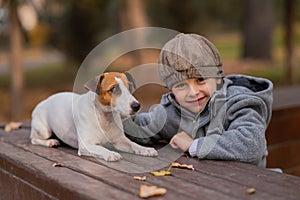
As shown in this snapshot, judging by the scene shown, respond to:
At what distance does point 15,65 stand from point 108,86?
22.1ft

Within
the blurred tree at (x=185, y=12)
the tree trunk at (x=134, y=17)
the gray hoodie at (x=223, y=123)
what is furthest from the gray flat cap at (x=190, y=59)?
the blurred tree at (x=185, y=12)

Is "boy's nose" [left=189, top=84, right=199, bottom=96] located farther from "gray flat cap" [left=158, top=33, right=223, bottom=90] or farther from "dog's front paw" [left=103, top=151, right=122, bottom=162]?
"dog's front paw" [left=103, top=151, right=122, bottom=162]

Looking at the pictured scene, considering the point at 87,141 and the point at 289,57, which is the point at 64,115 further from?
the point at 289,57

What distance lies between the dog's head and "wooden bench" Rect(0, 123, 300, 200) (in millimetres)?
253

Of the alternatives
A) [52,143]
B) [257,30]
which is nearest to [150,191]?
[52,143]

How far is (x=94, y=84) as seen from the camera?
2416 millimetres

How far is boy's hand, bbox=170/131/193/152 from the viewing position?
103 inches

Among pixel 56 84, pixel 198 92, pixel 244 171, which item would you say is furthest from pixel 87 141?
pixel 56 84

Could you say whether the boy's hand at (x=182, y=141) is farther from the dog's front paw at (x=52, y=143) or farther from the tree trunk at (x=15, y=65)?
the tree trunk at (x=15, y=65)

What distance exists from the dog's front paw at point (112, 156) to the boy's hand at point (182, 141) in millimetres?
320

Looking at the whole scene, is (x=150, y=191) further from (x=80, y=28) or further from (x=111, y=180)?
(x=80, y=28)

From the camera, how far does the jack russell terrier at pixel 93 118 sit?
7.70 ft

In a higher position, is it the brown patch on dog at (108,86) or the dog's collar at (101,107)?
the brown patch on dog at (108,86)

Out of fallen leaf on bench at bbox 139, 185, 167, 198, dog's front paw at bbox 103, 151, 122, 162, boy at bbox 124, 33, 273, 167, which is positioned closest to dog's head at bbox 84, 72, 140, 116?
dog's front paw at bbox 103, 151, 122, 162
